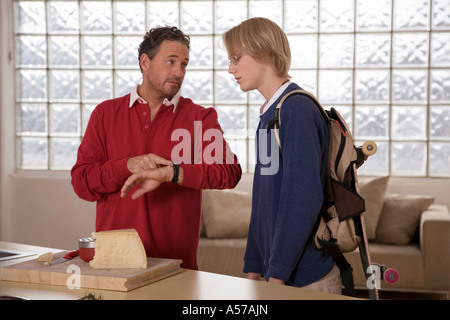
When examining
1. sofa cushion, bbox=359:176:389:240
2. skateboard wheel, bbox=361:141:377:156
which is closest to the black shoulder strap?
skateboard wheel, bbox=361:141:377:156

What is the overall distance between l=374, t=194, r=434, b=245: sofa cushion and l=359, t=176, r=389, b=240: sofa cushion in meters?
0.06

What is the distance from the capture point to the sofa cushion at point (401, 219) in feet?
13.4

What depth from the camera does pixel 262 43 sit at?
1.77 m

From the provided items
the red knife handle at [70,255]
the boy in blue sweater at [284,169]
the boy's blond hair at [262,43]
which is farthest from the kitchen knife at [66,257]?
the boy's blond hair at [262,43]

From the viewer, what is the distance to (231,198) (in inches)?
173

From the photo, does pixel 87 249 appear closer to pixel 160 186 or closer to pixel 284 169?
pixel 160 186

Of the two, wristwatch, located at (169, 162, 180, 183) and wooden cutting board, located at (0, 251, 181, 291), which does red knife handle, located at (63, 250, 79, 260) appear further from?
wristwatch, located at (169, 162, 180, 183)

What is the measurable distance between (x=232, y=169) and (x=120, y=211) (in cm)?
41

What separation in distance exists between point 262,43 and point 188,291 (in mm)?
776

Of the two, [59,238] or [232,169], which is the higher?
[232,169]

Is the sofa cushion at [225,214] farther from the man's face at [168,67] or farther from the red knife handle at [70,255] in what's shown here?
the red knife handle at [70,255]

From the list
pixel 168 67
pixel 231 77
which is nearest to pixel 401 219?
pixel 231 77
